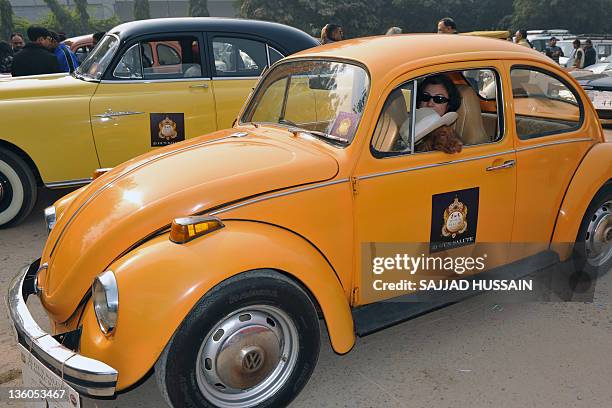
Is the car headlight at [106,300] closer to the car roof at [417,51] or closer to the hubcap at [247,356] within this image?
the hubcap at [247,356]

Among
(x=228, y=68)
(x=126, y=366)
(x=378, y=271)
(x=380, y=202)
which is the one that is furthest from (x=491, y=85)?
(x=228, y=68)

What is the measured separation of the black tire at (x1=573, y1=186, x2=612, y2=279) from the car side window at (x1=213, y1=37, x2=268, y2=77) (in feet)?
12.3

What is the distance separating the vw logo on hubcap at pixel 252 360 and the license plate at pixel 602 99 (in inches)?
378

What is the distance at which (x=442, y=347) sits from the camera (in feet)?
11.8

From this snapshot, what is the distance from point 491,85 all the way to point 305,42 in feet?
10.4

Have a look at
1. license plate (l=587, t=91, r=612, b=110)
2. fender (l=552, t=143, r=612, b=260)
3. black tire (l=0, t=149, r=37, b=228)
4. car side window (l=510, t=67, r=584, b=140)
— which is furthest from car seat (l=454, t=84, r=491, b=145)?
license plate (l=587, t=91, r=612, b=110)

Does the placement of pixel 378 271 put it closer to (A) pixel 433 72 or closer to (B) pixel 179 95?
(A) pixel 433 72

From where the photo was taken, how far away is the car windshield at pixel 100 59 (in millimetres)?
5801

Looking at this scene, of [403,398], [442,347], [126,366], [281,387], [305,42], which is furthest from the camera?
[305,42]

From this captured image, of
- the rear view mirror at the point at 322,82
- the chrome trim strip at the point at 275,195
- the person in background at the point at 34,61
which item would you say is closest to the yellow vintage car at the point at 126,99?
the person in background at the point at 34,61

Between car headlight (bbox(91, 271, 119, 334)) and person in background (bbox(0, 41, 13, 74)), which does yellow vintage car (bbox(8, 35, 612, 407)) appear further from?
person in background (bbox(0, 41, 13, 74))

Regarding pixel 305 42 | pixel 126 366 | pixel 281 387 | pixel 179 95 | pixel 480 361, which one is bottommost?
pixel 480 361

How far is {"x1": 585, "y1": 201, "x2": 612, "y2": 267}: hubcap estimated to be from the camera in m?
4.20

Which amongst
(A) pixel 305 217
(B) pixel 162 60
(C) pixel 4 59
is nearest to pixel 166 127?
(B) pixel 162 60
